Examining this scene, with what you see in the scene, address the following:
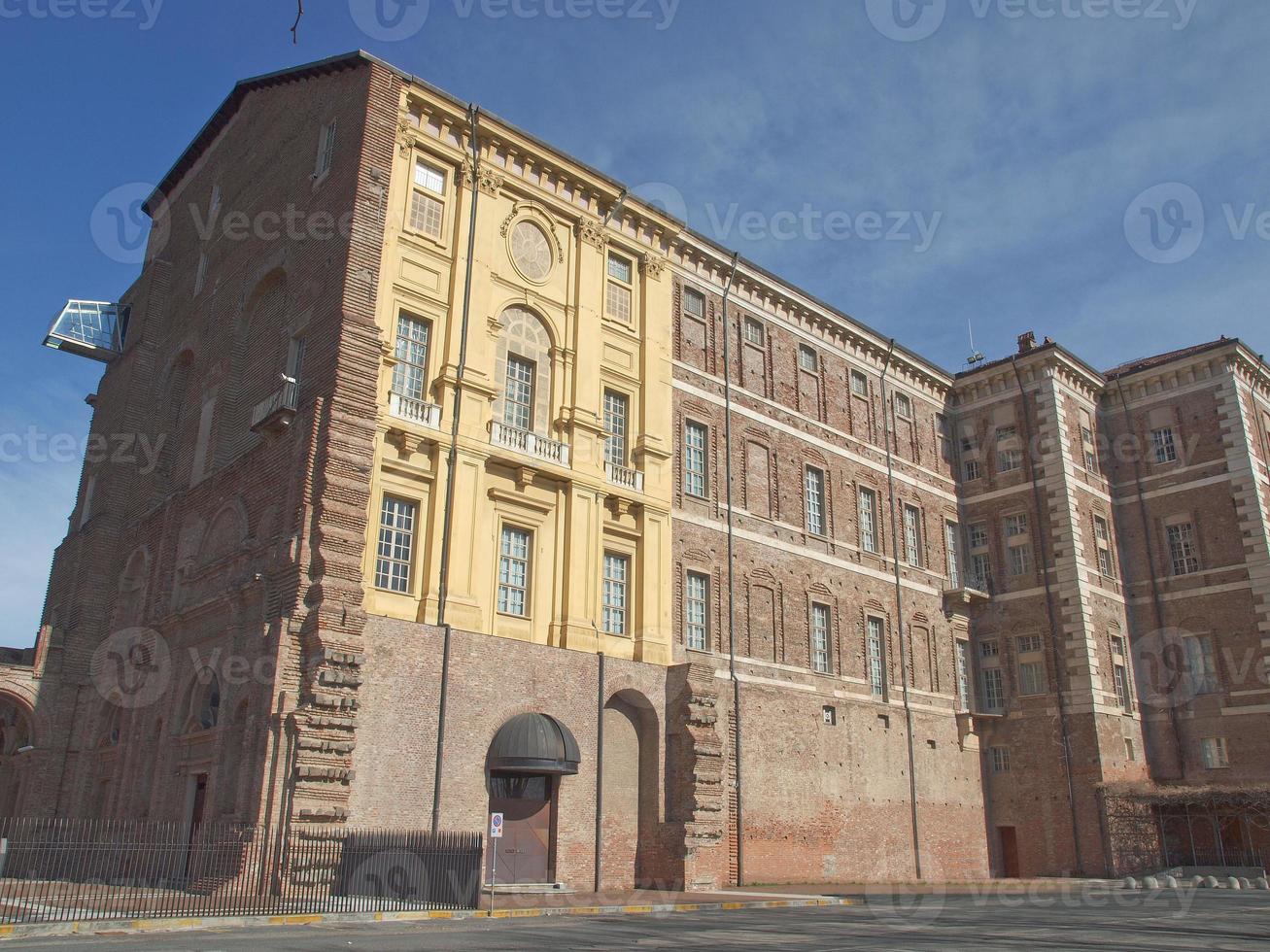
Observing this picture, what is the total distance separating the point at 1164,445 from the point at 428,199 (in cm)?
3072

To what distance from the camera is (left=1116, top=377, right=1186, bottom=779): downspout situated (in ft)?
124

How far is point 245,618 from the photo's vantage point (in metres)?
23.2

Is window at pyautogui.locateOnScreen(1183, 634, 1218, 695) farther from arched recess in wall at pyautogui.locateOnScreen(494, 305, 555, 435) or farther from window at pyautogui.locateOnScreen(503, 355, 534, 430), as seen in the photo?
window at pyautogui.locateOnScreen(503, 355, 534, 430)

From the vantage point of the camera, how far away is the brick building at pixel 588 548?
23.0 m

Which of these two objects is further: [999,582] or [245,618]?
[999,582]

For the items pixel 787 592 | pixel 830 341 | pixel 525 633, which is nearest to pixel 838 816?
pixel 787 592

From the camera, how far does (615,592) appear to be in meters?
27.6

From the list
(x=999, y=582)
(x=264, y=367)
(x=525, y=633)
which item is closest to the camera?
(x=525, y=633)

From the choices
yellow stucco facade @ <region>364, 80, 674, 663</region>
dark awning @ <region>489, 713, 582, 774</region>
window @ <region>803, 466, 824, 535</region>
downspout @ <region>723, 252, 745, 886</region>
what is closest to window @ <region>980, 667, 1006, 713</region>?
window @ <region>803, 466, 824, 535</region>

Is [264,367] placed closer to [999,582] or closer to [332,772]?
[332,772]

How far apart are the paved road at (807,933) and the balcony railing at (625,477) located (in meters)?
11.3

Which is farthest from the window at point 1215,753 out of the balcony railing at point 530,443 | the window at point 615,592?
the balcony railing at point 530,443

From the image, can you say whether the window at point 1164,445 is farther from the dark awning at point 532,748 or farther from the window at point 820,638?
the dark awning at point 532,748

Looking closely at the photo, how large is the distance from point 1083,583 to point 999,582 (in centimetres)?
299
